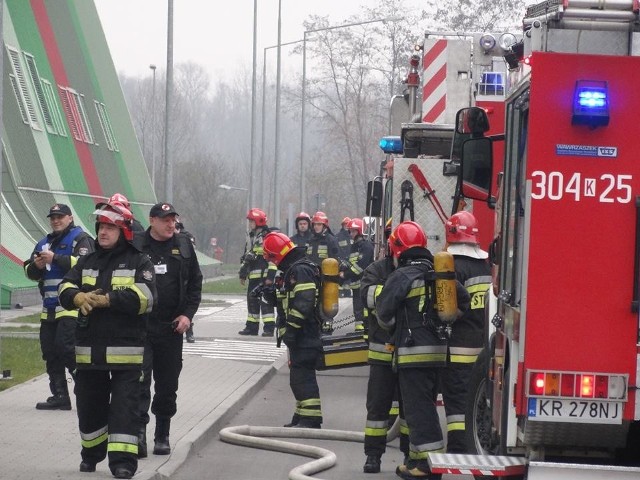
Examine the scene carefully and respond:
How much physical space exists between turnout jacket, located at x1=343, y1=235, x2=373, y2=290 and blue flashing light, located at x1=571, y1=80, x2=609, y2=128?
61.8 feet

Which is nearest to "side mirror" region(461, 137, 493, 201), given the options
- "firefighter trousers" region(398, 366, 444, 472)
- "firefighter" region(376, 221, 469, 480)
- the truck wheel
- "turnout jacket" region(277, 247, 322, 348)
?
the truck wheel

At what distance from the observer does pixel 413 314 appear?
9430 millimetres

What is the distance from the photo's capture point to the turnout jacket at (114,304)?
8.97 metres

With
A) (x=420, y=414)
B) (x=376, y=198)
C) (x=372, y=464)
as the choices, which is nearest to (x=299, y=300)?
(x=372, y=464)

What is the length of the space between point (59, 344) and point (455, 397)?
13.2ft

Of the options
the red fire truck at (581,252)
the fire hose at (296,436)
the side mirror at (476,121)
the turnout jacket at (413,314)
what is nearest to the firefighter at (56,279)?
the fire hose at (296,436)

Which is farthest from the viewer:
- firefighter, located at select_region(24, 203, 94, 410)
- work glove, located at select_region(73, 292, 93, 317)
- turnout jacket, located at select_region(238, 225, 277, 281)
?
turnout jacket, located at select_region(238, 225, 277, 281)

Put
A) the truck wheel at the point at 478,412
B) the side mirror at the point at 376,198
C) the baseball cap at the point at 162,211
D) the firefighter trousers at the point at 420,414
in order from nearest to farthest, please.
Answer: the truck wheel at the point at 478,412, the firefighter trousers at the point at 420,414, the baseball cap at the point at 162,211, the side mirror at the point at 376,198

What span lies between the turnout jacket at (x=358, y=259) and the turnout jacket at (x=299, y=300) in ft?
42.0

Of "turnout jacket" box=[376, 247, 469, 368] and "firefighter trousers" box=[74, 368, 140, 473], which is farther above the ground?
"turnout jacket" box=[376, 247, 469, 368]

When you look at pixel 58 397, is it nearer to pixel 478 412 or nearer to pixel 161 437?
pixel 161 437

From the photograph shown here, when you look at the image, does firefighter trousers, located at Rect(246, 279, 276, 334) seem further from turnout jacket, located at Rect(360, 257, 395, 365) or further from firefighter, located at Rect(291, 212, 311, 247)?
turnout jacket, located at Rect(360, 257, 395, 365)

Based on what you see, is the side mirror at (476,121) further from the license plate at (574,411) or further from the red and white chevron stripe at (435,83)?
the red and white chevron stripe at (435,83)

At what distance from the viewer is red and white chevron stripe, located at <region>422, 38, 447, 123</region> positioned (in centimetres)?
1550
